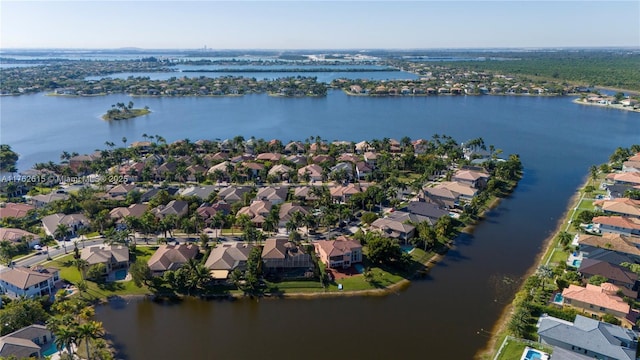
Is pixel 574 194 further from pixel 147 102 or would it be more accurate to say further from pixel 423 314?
pixel 147 102

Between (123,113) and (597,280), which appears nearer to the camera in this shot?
(597,280)

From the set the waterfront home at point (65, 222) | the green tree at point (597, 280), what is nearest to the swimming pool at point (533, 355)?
the green tree at point (597, 280)

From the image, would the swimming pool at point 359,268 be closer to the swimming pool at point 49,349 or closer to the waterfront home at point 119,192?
the swimming pool at point 49,349

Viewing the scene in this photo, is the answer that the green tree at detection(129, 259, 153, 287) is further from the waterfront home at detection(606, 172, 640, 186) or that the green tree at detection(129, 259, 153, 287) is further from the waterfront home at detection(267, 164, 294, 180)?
the waterfront home at detection(606, 172, 640, 186)

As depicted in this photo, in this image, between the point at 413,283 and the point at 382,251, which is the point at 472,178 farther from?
the point at 413,283

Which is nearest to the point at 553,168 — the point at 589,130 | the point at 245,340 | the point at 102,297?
the point at 589,130

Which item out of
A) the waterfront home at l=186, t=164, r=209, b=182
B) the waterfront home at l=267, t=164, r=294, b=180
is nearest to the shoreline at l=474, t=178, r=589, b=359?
the waterfront home at l=267, t=164, r=294, b=180

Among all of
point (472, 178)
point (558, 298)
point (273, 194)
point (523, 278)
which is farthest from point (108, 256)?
point (472, 178)
